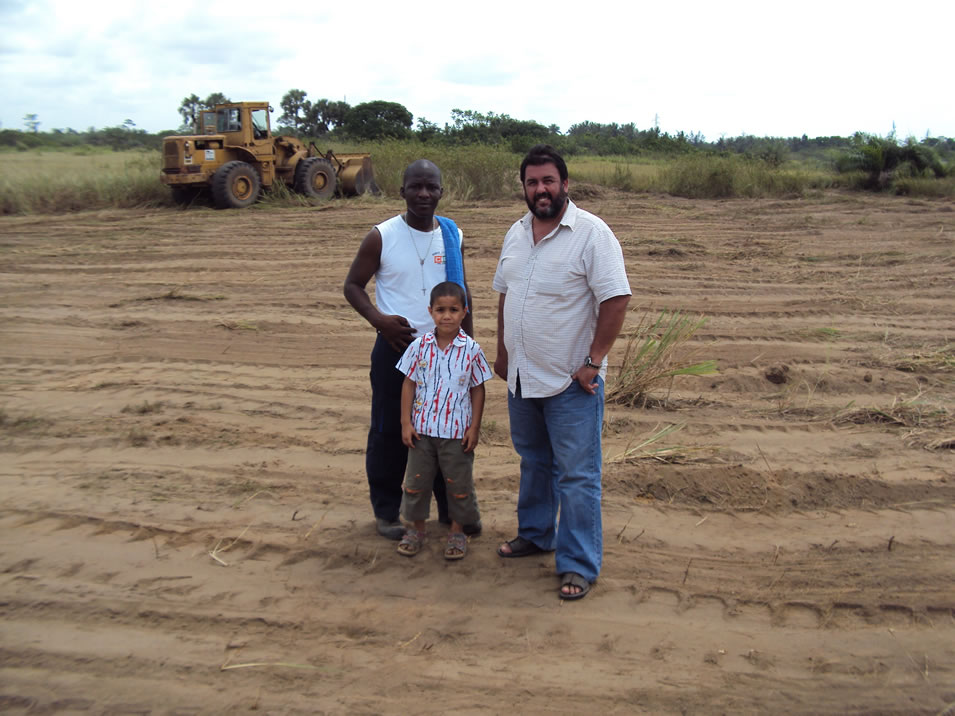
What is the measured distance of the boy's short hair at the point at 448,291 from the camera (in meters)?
3.12

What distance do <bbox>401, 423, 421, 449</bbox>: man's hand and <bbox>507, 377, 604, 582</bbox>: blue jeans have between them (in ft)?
1.33

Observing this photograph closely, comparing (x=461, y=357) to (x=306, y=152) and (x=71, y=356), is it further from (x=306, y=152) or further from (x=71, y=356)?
(x=306, y=152)

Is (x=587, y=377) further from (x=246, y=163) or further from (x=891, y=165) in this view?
(x=891, y=165)

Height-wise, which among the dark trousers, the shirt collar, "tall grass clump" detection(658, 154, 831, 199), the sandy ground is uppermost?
"tall grass clump" detection(658, 154, 831, 199)

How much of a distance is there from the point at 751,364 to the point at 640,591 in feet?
10.8

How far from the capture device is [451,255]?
11.0ft

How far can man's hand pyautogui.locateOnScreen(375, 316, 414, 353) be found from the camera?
3.24 meters

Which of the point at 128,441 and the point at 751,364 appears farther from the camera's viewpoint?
the point at 751,364

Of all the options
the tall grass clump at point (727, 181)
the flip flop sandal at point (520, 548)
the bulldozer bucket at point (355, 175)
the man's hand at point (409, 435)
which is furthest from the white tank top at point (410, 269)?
the tall grass clump at point (727, 181)

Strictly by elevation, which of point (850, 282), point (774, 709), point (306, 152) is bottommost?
point (774, 709)

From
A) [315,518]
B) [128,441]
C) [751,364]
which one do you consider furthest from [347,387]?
[751,364]

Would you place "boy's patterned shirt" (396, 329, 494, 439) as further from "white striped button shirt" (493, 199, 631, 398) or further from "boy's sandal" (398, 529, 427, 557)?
"boy's sandal" (398, 529, 427, 557)

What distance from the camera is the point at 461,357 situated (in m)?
3.21

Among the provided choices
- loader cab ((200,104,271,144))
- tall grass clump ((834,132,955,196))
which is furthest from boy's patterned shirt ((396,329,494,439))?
tall grass clump ((834,132,955,196))
